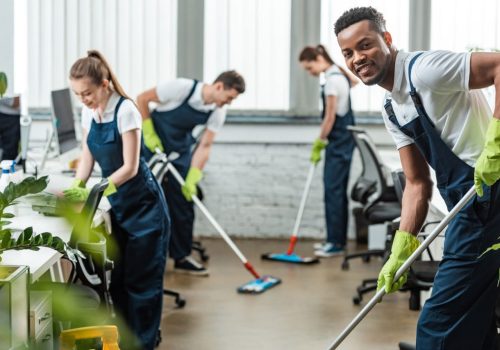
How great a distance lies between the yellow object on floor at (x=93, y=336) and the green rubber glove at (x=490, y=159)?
45.9 inches

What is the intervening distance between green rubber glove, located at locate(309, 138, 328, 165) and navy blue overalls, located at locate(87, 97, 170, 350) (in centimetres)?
241

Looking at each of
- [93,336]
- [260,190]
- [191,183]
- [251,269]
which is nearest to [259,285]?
[251,269]

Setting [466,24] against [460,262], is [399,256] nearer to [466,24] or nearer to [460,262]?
[460,262]

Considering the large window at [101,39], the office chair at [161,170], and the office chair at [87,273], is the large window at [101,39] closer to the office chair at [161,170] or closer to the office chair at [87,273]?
the office chair at [161,170]

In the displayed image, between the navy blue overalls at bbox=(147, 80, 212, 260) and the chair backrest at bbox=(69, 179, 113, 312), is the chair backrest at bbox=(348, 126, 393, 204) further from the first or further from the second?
the chair backrest at bbox=(69, 179, 113, 312)

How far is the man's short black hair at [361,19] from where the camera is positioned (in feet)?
9.69

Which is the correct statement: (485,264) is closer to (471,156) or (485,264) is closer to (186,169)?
(471,156)

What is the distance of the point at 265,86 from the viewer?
7.16 metres

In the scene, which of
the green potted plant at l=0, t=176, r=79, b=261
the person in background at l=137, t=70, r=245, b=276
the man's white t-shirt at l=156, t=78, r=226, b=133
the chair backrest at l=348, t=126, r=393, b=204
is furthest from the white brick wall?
the green potted plant at l=0, t=176, r=79, b=261

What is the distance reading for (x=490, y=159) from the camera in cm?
272

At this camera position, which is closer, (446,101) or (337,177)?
(446,101)

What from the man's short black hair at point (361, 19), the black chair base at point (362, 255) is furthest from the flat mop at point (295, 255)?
the man's short black hair at point (361, 19)

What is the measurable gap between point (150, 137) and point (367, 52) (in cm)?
303

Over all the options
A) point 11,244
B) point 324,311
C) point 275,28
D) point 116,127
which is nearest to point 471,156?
point 11,244
